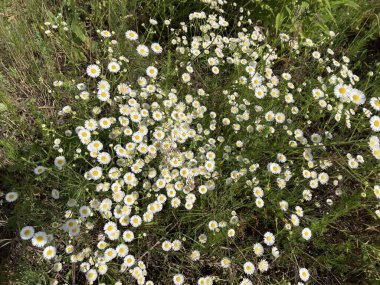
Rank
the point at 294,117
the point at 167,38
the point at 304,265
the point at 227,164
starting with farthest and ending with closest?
the point at 167,38 → the point at 294,117 → the point at 227,164 → the point at 304,265

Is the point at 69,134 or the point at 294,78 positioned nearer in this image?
the point at 69,134

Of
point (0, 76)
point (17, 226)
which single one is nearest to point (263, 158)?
point (17, 226)

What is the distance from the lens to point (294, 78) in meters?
3.19

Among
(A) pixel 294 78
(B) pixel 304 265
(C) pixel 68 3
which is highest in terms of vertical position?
(C) pixel 68 3

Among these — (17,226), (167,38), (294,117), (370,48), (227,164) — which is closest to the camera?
(17,226)

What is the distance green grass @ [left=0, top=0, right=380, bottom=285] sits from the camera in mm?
2201

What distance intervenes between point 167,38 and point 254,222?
2.05 meters

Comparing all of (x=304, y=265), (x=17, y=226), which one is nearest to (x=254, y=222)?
(x=304, y=265)

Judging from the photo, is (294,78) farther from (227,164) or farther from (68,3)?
(68,3)

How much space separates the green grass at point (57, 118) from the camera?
2.20 m

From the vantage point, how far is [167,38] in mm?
3477

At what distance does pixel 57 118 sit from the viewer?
2.68m

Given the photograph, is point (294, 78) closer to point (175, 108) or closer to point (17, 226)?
point (175, 108)

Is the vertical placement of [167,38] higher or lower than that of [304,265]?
higher
